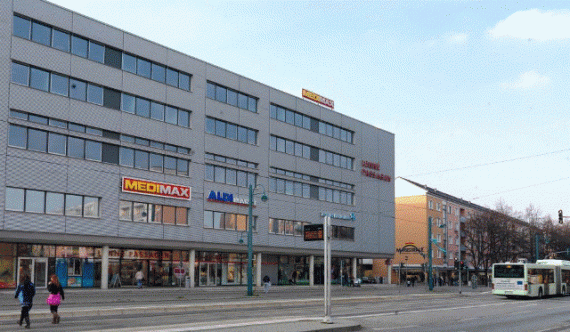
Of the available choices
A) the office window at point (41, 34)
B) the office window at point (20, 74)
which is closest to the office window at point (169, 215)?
the office window at point (20, 74)

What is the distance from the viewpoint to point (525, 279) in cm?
4372

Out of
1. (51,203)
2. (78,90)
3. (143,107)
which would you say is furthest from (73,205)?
(143,107)

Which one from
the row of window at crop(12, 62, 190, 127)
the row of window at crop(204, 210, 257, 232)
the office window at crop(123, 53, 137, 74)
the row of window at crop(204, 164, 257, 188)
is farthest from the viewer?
the row of window at crop(204, 164, 257, 188)

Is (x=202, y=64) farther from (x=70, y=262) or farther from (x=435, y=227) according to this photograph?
(x=435, y=227)

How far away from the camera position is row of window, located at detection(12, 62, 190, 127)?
3862 cm

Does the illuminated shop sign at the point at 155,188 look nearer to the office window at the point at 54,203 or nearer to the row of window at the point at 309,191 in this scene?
the office window at the point at 54,203

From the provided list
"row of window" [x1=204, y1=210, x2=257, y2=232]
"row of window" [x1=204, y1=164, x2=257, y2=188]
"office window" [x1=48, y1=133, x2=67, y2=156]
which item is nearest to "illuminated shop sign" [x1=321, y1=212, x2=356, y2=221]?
"row of window" [x1=204, y1=210, x2=257, y2=232]

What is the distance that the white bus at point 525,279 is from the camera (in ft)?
144

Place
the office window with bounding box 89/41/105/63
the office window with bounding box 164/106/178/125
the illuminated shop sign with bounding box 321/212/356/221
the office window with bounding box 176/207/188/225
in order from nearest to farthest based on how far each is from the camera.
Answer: the office window with bounding box 89/41/105/63 → the office window with bounding box 164/106/178/125 → the office window with bounding box 176/207/188/225 → the illuminated shop sign with bounding box 321/212/356/221

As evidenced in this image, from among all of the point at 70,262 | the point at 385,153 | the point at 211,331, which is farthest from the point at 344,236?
the point at 211,331

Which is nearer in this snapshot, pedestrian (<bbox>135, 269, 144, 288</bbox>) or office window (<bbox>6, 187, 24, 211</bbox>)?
office window (<bbox>6, 187, 24, 211</bbox>)

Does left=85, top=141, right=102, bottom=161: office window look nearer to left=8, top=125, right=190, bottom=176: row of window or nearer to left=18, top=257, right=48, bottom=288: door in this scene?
left=8, top=125, right=190, bottom=176: row of window

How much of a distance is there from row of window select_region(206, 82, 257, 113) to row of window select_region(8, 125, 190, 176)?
6.45 m

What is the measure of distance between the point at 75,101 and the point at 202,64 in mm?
12383
